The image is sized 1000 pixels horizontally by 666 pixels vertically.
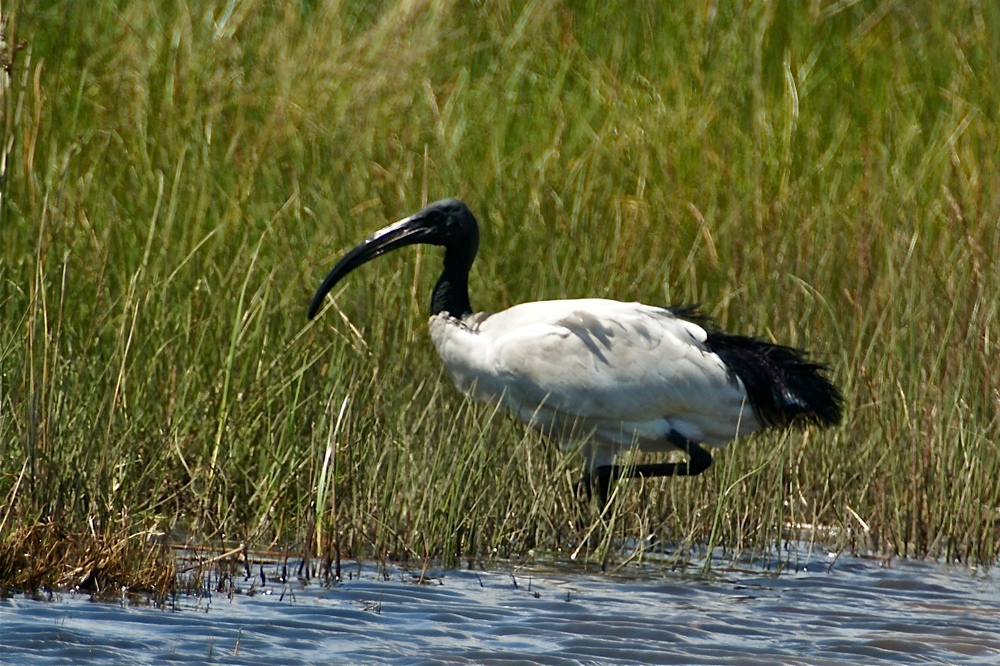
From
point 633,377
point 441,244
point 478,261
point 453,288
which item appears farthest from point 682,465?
point 478,261

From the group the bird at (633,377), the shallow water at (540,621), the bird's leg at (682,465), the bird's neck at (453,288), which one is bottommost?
the shallow water at (540,621)

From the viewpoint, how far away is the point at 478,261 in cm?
707

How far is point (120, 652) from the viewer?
3.60 meters

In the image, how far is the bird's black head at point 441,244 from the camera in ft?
19.8

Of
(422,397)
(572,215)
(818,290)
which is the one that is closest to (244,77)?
(572,215)

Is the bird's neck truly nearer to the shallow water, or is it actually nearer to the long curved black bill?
the long curved black bill

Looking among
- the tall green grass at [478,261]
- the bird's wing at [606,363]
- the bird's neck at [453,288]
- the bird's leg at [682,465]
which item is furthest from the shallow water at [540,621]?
the bird's neck at [453,288]

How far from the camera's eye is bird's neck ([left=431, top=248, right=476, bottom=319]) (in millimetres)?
6129

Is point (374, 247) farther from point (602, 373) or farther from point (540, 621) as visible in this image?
point (540, 621)

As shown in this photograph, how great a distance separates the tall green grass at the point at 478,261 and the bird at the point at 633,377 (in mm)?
150

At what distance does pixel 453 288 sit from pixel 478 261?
35.7 inches

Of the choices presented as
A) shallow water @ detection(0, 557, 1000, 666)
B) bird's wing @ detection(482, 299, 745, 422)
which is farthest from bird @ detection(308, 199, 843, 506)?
shallow water @ detection(0, 557, 1000, 666)

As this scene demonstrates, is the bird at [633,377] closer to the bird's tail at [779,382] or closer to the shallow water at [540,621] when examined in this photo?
the bird's tail at [779,382]

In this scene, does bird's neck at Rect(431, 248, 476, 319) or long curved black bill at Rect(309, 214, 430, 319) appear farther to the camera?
bird's neck at Rect(431, 248, 476, 319)
